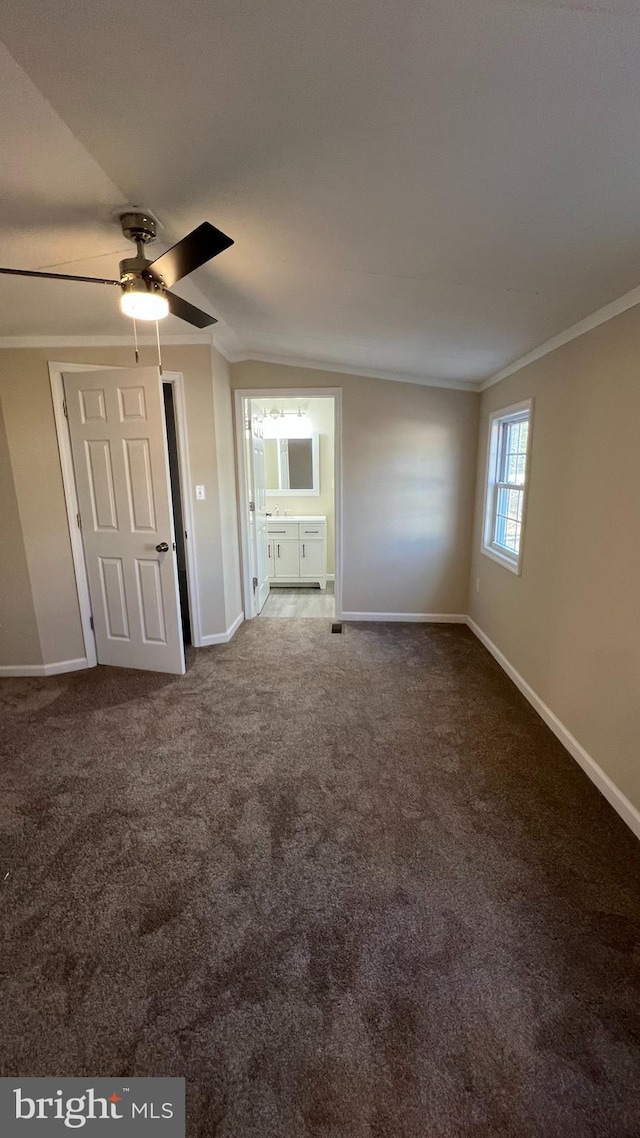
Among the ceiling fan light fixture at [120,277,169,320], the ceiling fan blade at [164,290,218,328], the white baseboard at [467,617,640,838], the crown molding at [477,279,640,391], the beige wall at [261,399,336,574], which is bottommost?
the white baseboard at [467,617,640,838]

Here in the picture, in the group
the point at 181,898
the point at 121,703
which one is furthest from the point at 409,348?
the point at 181,898

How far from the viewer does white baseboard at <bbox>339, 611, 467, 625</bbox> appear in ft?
14.6

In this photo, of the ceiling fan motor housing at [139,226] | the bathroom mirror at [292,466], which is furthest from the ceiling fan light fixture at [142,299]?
the bathroom mirror at [292,466]

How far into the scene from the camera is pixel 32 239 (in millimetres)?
1818

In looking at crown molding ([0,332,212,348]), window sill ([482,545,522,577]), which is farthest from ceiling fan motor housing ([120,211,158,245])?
window sill ([482,545,522,577])

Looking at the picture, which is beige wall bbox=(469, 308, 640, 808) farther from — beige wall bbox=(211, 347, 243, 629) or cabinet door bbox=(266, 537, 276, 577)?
cabinet door bbox=(266, 537, 276, 577)

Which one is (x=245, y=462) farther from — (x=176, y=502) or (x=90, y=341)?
(x=90, y=341)

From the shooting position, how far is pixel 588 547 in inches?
90.0

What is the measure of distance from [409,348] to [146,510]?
217cm

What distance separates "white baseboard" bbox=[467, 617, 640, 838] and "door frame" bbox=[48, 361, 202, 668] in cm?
255

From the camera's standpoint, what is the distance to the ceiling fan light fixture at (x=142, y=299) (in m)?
1.64

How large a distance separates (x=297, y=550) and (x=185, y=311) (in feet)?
12.2

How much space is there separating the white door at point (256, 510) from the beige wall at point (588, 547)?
7.84 feet

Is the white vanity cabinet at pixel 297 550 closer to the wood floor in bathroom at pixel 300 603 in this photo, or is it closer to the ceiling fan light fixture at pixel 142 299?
the wood floor in bathroom at pixel 300 603
